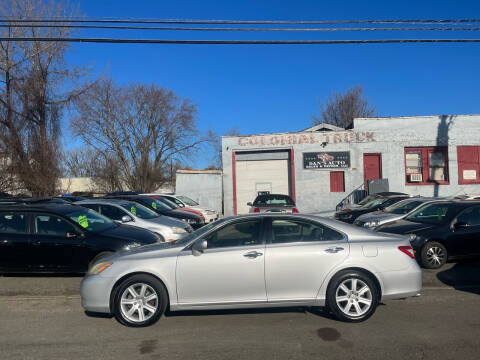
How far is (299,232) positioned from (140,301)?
2289 millimetres

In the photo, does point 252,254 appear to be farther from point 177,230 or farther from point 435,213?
point 435,213

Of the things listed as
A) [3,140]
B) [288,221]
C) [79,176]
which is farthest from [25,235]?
[79,176]

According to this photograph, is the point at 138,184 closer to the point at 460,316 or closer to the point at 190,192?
the point at 190,192

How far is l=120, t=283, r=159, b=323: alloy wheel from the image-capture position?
509 cm

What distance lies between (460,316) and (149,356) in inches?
162

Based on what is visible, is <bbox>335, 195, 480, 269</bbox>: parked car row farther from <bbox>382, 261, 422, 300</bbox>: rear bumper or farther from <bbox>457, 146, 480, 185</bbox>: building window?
<bbox>457, 146, 480, 185</bbox>: building window

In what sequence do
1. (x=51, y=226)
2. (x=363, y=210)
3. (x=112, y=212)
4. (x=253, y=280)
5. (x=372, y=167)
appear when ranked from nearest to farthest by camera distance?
(x=253, y=280) < (x=51, y=226) < (x=112, y=212) < (x=363, y=210) < (x=372, y=167)

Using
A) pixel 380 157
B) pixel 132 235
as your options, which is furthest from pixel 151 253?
pixel 380 157

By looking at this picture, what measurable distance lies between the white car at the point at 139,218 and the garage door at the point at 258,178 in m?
14.0

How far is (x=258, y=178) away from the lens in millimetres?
24984

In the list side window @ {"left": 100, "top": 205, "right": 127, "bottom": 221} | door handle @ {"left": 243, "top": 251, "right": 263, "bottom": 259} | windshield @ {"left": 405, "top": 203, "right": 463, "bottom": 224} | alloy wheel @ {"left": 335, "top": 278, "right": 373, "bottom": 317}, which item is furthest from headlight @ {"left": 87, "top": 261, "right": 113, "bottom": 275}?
windshield @ {"left": 405, "top": 203, "right": 463, "bottom": 224}

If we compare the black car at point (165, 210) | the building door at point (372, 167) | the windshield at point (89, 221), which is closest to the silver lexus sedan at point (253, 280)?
the windshield at point (89, 221)

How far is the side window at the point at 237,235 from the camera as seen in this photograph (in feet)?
17.4

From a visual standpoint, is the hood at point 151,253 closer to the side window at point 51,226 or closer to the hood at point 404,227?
the side window at point 51,226
